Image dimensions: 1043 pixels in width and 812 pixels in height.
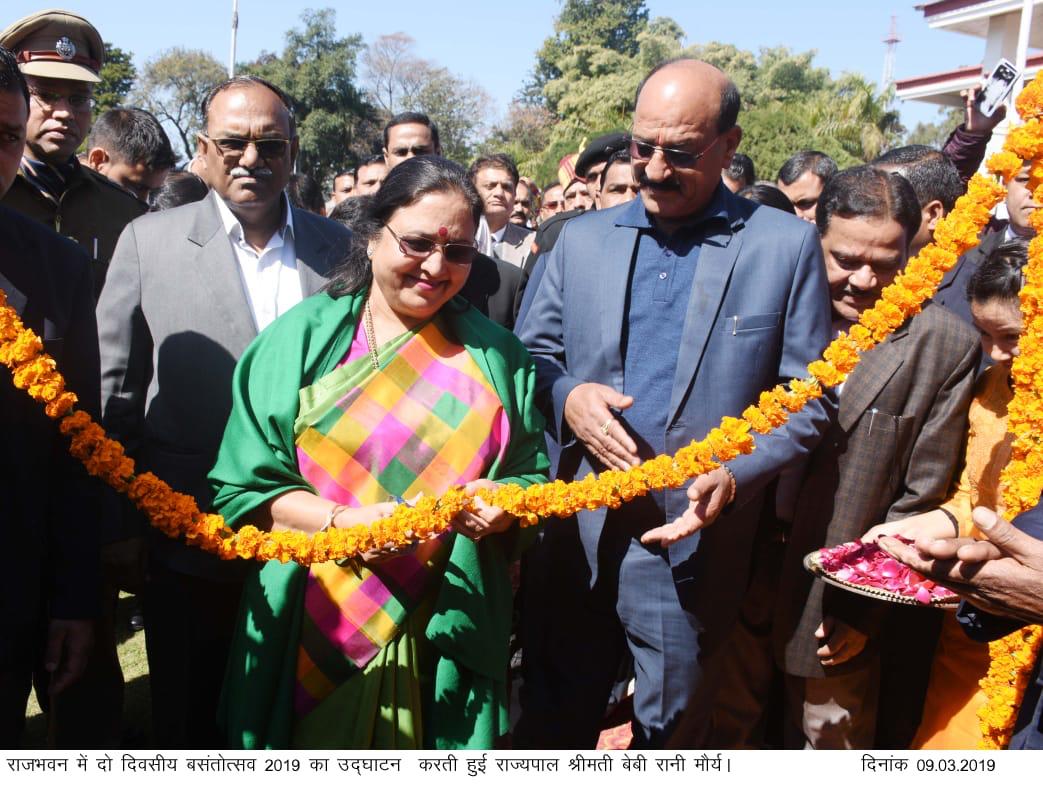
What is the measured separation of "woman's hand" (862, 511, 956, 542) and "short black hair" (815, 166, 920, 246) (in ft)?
3.46

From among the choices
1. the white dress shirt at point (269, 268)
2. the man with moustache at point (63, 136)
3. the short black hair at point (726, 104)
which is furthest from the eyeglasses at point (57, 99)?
the short black hair at point (726, 104)

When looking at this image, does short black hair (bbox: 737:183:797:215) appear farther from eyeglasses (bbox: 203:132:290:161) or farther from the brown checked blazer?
eyeglasses (bbox: 203:132:290:161)

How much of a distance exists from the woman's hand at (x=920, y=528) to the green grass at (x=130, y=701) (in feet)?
10.6

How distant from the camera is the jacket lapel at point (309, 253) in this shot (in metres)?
3.43

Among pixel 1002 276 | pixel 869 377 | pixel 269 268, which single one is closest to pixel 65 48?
pixel 269 268

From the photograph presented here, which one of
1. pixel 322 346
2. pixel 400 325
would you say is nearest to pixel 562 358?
pixel 400 325

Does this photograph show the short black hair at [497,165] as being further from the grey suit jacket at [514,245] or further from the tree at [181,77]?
the tree at [181,77]

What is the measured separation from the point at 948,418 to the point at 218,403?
2.54 meters

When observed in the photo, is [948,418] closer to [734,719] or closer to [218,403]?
[734,719]

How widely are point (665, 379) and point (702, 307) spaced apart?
273mm

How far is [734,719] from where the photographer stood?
3867 mm

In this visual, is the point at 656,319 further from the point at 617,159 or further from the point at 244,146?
the point at 617,159

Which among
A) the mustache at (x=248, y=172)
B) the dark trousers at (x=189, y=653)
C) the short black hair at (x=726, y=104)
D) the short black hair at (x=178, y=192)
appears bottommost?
the dark trousers at (x=189, y=653)

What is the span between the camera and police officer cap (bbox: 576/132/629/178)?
557 centimetres
